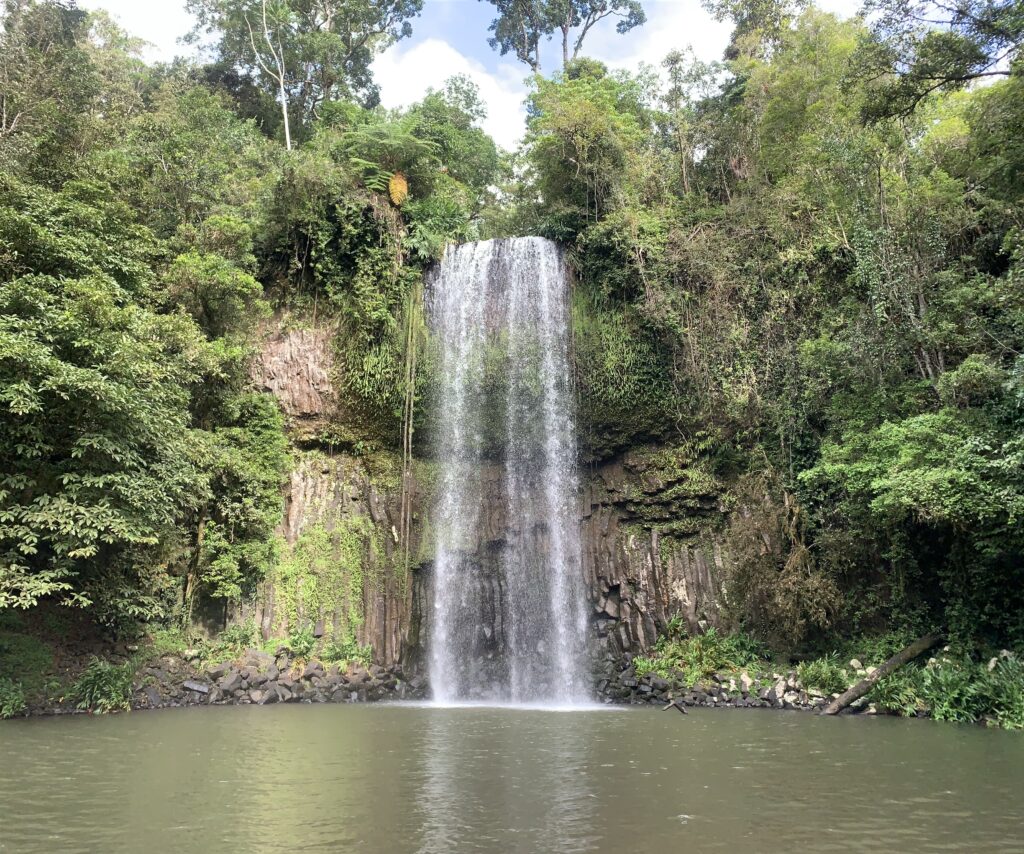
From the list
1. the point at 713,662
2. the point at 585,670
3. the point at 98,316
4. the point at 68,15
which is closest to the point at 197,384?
the point at 98,316

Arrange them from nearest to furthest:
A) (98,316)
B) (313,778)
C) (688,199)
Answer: (313,778), (98,316), (688,199)

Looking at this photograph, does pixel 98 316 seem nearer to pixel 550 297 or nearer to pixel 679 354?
pixel 550 297

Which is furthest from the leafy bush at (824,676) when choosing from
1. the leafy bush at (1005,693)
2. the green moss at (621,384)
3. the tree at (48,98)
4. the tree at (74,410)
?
the tree at (48,98)

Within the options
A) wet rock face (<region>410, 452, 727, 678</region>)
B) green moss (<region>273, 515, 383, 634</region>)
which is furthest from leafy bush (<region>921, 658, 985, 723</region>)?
green moss (<region>273, 515, 383, 634</region>)

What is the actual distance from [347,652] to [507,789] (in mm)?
9488

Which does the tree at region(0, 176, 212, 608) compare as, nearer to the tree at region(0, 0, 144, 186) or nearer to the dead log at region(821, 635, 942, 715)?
the tree at region(0, 0, 144, 186)

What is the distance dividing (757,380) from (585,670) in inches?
295

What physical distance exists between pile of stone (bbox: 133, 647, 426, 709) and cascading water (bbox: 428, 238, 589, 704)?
1413 mm

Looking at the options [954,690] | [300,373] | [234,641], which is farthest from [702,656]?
[300,373]

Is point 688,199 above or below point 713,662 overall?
above

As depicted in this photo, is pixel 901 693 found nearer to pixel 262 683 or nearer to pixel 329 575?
pixel 262 683

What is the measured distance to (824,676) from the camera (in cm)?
1195

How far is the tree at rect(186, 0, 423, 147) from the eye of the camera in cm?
2812

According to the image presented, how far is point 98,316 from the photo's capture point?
11.5 meters
